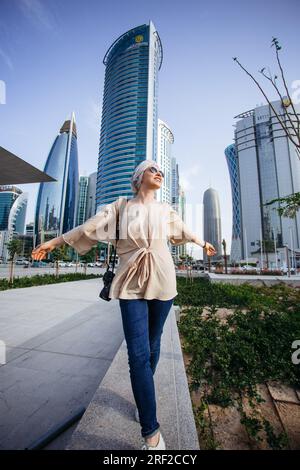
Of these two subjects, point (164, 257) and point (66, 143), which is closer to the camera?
point (164, 257)

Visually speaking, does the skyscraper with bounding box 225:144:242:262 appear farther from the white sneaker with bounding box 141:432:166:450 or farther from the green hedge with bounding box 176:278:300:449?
the white sneaker with bounding box 141:432:166:450

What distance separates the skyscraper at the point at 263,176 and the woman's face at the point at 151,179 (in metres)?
84.7

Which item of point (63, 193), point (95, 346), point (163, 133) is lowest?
point (95, 346)

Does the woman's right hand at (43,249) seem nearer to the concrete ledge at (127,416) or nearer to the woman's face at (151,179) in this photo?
the woman's face at (151,179)

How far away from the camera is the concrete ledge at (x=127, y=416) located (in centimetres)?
124

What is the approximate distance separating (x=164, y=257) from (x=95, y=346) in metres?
2.55

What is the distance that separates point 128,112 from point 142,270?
99.6 metres

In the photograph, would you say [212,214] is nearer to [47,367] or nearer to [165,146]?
[165,146]

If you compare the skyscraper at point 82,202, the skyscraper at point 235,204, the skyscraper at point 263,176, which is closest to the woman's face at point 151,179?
the skyscraper at point 263,176

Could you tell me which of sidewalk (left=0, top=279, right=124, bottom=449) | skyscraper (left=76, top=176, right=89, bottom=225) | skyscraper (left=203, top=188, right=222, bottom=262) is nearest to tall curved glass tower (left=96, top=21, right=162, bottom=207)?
skyscraper (left=76, top=176, right=89, bottom=225)

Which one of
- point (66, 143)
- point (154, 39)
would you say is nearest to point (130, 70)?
point (154, 39)

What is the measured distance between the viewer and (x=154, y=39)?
306 ft

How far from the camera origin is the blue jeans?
1190 mm
